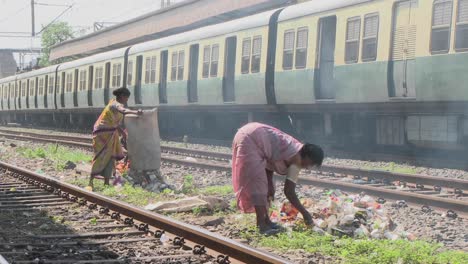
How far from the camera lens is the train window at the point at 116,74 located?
85.3 feet

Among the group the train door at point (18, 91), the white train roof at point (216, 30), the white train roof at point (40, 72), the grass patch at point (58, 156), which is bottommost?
the grass patch at point (58, 156)

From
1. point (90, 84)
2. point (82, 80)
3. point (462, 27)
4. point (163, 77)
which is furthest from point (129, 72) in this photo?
point (462, 27)

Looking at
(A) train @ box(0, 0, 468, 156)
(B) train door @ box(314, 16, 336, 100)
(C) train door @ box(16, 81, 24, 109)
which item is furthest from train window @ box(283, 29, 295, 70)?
(C) train door @ box(16, 81, 24, 109)

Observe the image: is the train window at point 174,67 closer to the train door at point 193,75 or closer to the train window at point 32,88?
the train door at point 193,75

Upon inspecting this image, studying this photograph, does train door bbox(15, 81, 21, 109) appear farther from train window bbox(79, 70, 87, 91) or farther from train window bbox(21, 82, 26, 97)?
train window bbox(79, 70, 87, 91)

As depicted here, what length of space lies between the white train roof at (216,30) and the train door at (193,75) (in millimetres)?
334

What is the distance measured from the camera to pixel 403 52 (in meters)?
12.5

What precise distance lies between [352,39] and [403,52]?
1.46 m

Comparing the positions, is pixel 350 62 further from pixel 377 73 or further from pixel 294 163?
pixel 294 163

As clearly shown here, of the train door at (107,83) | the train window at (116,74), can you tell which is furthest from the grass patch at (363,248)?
the train door at (107,83)

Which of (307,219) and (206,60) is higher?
(206,60)

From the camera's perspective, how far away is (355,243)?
572 centimetres

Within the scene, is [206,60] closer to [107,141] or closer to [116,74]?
[116,74]

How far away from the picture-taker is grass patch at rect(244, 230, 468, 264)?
5246mm
